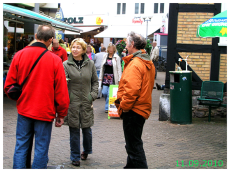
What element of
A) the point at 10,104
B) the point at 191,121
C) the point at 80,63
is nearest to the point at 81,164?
the point at 80,63

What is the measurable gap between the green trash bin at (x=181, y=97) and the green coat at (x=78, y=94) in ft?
10.7

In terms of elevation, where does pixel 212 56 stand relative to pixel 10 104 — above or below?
above

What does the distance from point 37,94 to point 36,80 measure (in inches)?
6.1

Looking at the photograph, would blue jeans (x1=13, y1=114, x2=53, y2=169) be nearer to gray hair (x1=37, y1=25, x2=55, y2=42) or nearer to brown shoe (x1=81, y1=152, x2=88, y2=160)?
gray hair (x1=37, y1=25, x2=55, y2=42)

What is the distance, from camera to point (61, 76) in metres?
3.67

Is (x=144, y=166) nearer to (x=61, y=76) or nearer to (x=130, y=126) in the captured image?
(x=130, y=126)

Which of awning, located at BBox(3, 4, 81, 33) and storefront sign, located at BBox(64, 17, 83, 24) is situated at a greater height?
storefront sign, located at BBox(64, 17, 83, 24)

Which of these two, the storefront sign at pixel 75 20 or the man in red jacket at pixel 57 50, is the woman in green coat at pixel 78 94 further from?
the storefront sign at pixel 75 20

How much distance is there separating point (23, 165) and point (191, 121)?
5.06 meters

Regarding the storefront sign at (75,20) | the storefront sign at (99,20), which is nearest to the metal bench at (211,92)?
the storefront sign at (99,20)

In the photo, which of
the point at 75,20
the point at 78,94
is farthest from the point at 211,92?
the point at 75,20

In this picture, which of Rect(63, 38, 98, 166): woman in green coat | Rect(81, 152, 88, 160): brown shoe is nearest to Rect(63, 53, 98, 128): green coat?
Rect(63, 38, 98, 166): woman in green coat

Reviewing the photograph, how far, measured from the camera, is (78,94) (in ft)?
15.6

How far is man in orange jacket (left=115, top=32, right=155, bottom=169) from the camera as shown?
154 inches
